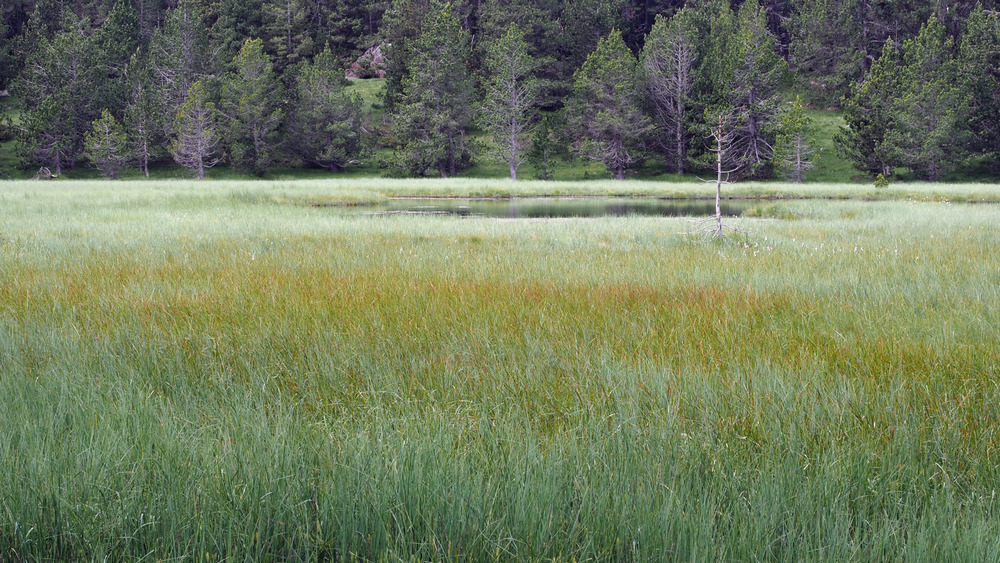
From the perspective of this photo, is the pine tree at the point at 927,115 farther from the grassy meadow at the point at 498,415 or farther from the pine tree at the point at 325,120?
the grassy meadow at the point at 498,415

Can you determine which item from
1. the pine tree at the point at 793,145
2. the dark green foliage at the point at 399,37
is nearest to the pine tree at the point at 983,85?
the pine tree at the point at 793,145

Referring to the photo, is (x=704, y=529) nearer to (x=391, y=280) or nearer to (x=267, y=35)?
(x=391, y=280)

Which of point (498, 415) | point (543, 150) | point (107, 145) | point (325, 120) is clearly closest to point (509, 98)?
point (543, 150)

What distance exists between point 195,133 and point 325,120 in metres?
10.6

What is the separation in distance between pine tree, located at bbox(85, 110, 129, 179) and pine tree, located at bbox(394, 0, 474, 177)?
71.1 ft

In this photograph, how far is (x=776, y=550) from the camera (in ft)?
7.67

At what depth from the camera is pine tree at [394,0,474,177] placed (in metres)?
55.4

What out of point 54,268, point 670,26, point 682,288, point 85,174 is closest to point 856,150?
point 670,26

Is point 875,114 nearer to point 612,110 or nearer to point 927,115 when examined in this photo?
point 927,115

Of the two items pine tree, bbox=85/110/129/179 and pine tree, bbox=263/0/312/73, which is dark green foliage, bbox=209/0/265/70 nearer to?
pine tree, bbox=263/0/312/73

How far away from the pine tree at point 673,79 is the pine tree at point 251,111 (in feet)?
105

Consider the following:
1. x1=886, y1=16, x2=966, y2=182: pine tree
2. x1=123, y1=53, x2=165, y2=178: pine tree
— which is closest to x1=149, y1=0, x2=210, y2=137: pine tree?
x1=123, y1=53, x2=165, y2=178: pine tree

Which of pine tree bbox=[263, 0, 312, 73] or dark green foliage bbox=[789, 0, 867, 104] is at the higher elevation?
pine tree bbox=[263, 0, 312, 73]

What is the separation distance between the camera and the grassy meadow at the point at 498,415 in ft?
7.54
